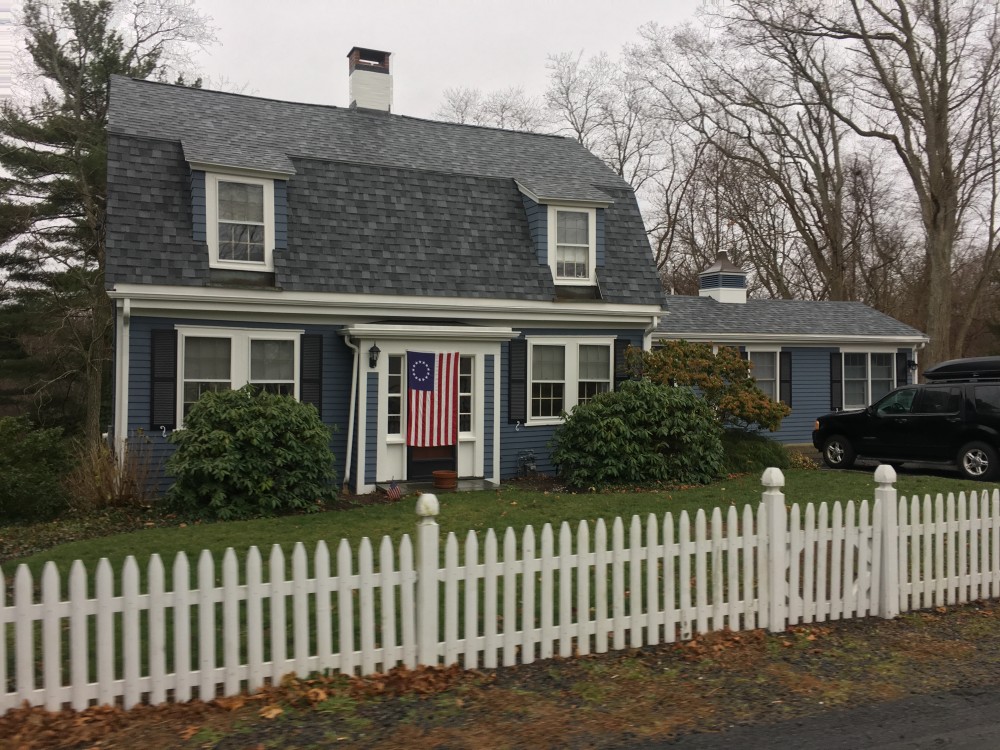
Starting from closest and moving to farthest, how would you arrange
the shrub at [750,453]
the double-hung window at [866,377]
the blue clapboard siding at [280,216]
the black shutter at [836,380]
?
the blue clapboard siding at [280,216] → the shrub at [750,453] → the black shutter at [836,380] → the double-hung window at [866,377]

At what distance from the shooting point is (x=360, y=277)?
13055 millimetres

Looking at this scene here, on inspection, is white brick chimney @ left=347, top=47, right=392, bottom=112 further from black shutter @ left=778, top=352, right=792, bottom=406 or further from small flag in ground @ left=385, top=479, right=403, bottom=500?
black shutter @ left=778, top=352, right=792, bottom=406

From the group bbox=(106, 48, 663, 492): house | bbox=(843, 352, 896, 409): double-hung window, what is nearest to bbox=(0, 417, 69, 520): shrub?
bbox=(106, 48, 663, 492): house

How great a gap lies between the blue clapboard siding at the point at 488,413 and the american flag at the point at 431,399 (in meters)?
0.70

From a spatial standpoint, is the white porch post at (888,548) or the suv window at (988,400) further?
the suv window at (988,400)

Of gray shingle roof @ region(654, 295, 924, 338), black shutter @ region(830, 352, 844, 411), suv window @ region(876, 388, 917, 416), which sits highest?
gray shingle roof @ region(654, 295, 924, 338)

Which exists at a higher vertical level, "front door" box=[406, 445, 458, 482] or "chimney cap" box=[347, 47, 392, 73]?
"chimney cap" box=[347, 47, 392, 73]

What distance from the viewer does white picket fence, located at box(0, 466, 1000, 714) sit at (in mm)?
4262

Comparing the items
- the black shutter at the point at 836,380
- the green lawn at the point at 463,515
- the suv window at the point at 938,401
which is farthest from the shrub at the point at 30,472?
the black shutter at the point at 836,380

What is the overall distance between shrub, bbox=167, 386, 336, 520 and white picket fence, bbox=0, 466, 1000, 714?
4055 millimetres

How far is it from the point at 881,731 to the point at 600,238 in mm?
11549

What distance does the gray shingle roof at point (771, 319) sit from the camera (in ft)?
62.5

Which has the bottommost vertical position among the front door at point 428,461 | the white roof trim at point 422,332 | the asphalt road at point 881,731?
the asphalt road at point 881,731

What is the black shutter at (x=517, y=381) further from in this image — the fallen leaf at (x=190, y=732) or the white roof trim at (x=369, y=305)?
the fallen leaf at (x=190, y=732)
